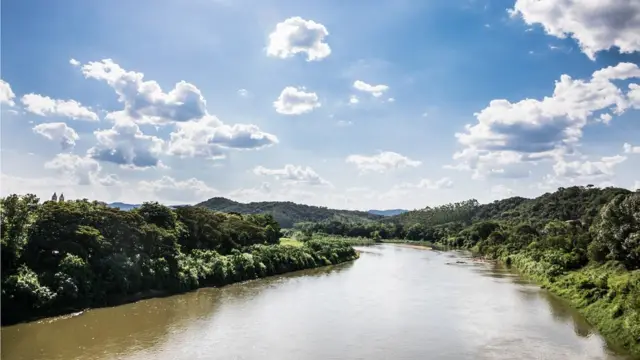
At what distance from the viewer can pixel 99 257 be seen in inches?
1580

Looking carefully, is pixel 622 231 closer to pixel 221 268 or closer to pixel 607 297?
pixel 607 297

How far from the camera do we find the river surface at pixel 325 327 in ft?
90.0

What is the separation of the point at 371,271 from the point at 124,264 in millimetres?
34839

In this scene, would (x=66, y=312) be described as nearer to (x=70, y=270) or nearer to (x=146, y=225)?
(x=70, y=270)

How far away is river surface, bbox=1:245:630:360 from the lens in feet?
90.0

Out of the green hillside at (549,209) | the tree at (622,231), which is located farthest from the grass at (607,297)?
the green hillside at (549,209)

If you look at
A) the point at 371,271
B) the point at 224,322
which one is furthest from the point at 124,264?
the point at 371,271

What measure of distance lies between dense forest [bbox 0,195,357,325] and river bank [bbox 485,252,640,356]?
101ft

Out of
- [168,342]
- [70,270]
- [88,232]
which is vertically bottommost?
[168,342]

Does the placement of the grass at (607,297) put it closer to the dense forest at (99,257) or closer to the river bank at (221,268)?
the river bank at (221,268)

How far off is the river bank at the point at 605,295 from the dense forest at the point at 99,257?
30689mm

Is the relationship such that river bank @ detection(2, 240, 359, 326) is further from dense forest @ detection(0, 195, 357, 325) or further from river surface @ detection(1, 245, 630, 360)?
river surface @ detection(1, 245, 630, 360)

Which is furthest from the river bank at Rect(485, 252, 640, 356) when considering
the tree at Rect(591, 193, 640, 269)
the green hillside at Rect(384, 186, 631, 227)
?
the green hillside at Rect(384, 186, 631, 227)

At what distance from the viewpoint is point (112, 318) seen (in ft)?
116
